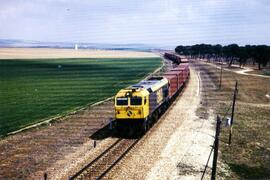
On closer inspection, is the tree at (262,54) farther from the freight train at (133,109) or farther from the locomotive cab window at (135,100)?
the locomotive cab window at (135,100)

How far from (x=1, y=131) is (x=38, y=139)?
16.9 feet

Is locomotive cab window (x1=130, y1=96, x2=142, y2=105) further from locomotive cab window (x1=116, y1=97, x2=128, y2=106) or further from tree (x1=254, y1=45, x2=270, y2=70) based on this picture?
tree (x1=254, y1=45, x2=270, y2=70)

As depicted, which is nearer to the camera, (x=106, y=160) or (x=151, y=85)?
(x=106, y=160)

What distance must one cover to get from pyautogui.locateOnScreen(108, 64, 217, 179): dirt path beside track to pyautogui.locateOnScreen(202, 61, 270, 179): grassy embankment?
1.93 metres

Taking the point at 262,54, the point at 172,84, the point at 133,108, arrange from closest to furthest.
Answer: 1. the point at 133,108
2. the point at 172,84
3. the point at 262,54

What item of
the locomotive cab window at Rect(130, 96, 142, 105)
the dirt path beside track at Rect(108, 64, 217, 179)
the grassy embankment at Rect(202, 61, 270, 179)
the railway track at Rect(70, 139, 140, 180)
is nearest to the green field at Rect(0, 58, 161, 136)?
the railway track at Rect(70, 139, 140, 180)

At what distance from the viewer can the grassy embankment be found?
26484 millimetres

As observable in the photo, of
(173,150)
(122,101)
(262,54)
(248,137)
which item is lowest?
(248,137)

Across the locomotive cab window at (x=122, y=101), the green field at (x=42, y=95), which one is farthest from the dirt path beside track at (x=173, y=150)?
the green field at (x=42, y=95)

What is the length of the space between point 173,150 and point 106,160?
5.90 m

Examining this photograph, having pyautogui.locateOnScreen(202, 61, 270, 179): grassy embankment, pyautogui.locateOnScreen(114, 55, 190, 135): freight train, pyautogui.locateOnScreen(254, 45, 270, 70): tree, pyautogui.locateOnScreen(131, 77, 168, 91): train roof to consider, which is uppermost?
pyautogui.locateOnScreen(254, 45, 270, 70): tree

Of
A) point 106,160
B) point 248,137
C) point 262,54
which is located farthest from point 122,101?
point 262,54

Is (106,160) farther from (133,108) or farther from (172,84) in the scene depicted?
(172,84)

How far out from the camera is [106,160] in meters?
25.0
